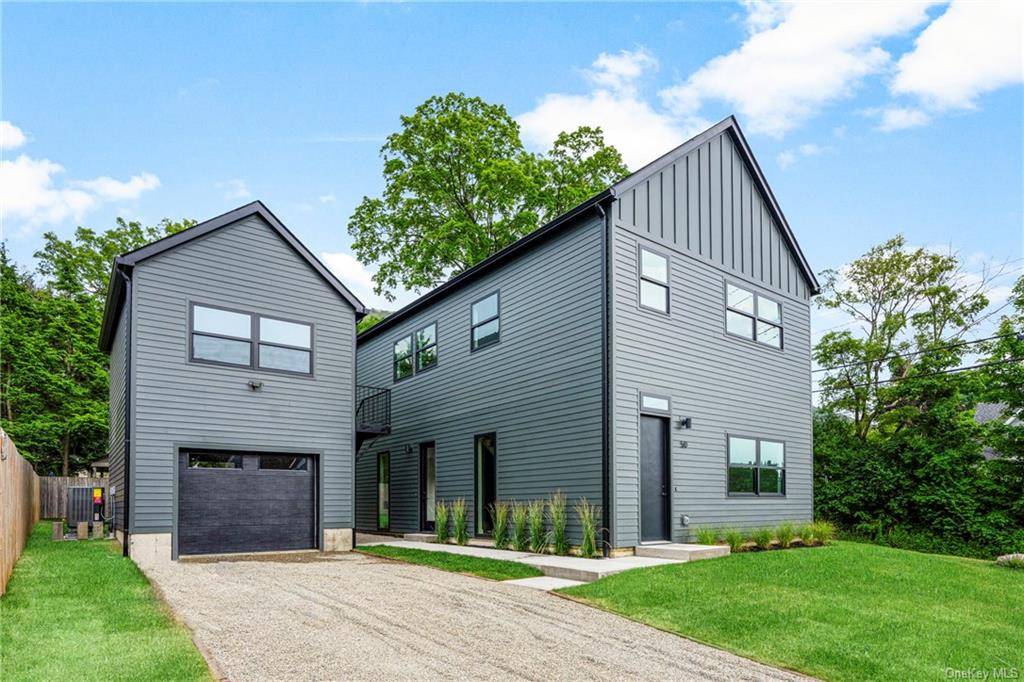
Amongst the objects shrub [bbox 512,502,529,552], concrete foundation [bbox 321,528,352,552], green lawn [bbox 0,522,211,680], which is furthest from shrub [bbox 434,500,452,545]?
green lawn [bbox 0,522,211,680]

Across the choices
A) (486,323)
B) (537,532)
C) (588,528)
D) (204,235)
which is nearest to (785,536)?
(588,528)

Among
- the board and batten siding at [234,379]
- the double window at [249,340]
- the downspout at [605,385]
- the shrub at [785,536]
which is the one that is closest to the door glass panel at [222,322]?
the double window at [249,340]

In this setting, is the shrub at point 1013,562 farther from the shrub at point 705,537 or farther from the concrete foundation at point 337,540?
the concrete foundation at point 337,540

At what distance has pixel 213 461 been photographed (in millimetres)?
13016

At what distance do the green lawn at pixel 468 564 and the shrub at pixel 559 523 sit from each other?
1.09 metres

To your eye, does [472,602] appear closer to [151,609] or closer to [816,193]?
[151,609]

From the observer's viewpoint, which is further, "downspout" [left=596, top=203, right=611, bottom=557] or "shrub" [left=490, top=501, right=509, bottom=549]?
"shrub" [left=490, top=501, right=509, bottom=549]

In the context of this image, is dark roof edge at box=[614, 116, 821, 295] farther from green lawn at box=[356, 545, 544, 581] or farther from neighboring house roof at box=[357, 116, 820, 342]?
green lawn at box=[356, 545, 544, 581]

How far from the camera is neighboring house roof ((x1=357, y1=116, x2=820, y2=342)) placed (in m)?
12.4

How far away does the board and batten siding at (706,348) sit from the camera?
1205 centimetres

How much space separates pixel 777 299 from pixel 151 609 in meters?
13.2

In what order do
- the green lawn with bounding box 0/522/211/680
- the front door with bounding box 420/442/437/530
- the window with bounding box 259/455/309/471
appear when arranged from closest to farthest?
1. the green lawn with bounding box 0/522/211/680
2. the window with bounding box 259/455/309/471
3. the front door with bounding box 420/442/437/530

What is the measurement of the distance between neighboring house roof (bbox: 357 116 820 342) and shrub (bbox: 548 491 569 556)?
4658 mm

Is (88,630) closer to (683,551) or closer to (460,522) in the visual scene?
(683,551)
